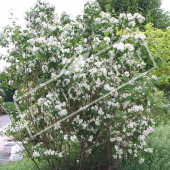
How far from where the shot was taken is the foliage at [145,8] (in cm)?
1755

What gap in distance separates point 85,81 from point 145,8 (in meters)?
17.7

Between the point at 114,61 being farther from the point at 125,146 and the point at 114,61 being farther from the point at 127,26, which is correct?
the point at 125,146

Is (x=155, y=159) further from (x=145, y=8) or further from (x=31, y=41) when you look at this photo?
(x=145, y=8)

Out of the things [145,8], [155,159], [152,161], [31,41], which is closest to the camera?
[31,41]

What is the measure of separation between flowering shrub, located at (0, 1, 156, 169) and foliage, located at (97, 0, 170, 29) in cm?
1482

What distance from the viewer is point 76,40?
311 cm

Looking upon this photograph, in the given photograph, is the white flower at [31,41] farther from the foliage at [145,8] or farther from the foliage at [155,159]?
the foliage at [145,8]

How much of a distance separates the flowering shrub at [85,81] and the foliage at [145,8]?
48.6ft

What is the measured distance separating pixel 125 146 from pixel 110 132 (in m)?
0.77

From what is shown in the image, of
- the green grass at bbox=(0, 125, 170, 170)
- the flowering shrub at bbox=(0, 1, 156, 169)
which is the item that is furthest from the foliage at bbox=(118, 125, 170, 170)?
the flowering shrub at bbox=(0, 1, 156, 169)

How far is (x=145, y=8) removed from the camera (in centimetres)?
1888

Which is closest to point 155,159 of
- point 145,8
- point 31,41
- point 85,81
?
point 85,81

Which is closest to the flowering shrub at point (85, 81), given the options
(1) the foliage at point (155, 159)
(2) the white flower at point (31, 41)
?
(2) the white flower at point (31, 41)

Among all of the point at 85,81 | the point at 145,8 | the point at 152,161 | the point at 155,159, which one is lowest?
the point at 152,161
